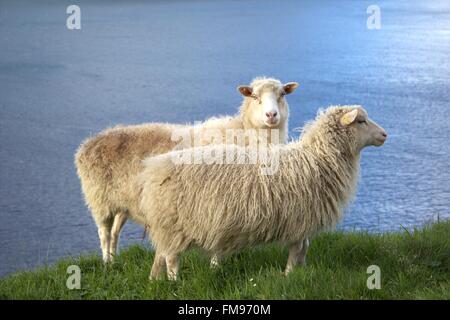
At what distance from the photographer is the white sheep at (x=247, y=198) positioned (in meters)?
4.93

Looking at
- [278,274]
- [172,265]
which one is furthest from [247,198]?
[172,265]

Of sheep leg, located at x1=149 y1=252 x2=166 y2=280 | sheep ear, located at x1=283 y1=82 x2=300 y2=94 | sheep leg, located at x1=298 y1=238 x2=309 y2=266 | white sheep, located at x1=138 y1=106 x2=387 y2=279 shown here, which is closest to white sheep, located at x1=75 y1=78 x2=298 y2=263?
sheep ear, located at x1=283 y1=82 x2=300 y2=94

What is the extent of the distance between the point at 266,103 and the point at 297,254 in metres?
1.39

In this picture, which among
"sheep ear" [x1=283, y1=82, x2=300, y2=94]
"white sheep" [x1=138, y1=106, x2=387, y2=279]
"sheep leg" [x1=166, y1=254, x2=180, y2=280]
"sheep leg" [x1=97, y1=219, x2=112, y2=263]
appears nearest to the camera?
"white sheep" [x1=138, y1=106, x2=387, y2=279]

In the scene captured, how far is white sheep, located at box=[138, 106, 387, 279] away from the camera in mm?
4930

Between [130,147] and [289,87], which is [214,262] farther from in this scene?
[289,87]

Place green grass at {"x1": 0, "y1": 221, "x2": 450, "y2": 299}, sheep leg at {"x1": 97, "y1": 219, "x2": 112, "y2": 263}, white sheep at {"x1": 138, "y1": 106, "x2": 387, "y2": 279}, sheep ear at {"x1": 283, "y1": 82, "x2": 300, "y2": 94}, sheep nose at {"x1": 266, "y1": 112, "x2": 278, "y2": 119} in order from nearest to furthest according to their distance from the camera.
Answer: green grass at {"x1": 0, "y1": 221, "x2": 450, "y2": 299} → white sheep at {"x1": 138, "y1": 106, "x2": 387, "y2": 279} → sheep nose at {"x1": 266, "y1": 112, "x2": 278, "y2": 119} → sheep ear at {"x1": 283, "y1": 82, "x2": 300, "y2": 94} → sheep leg at {"x1": 97, "y1": 219, "x2": 112, "y2": 263}

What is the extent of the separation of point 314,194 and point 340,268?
559 millimetres

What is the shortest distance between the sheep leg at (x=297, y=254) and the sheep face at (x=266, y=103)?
1168 mm

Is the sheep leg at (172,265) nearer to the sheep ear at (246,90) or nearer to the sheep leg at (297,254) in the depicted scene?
the sheep leg at (297,254)

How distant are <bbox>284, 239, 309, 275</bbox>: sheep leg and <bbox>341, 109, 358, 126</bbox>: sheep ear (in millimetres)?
896

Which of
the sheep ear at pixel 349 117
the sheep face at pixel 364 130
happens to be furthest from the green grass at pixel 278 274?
the sheep ear at pixel 349 117

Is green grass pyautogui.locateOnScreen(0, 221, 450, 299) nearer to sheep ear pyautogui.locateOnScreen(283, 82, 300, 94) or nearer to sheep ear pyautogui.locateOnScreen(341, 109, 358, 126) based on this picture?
sheep ear pyautogui.locateOnScreen(341, 109, 358, 126)

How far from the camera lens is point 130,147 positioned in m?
6.03
